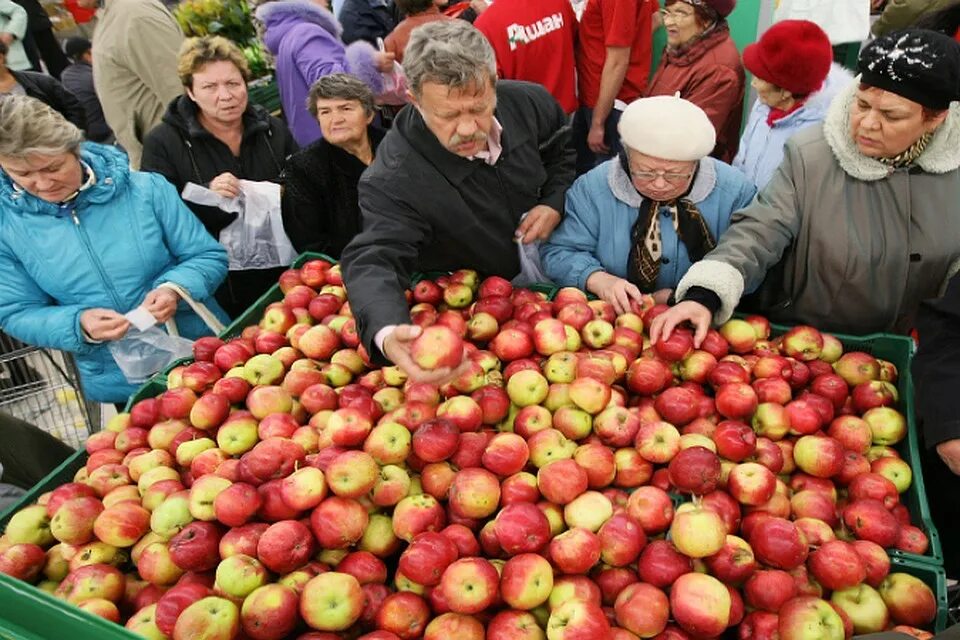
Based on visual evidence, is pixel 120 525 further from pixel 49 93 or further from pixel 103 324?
pixel 49 93

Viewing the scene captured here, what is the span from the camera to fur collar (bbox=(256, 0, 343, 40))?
4.30 metres

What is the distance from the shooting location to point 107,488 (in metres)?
1.93

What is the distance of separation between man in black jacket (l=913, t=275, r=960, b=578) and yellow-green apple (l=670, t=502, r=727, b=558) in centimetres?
74

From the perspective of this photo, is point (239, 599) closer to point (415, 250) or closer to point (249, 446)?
point (249, 446)

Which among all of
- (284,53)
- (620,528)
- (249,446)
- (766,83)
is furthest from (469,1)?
(620,528)

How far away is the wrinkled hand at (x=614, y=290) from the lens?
2438 mm

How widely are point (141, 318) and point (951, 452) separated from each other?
9.22 ft

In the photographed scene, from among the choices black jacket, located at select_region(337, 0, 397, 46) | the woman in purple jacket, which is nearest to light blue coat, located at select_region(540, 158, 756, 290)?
the woman in purple jacket

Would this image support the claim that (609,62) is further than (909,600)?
Yes

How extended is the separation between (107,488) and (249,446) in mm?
414

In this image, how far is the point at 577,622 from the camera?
1.37 metres

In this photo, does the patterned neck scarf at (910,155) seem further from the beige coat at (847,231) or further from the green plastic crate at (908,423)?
the green plastic crate at (908,423)

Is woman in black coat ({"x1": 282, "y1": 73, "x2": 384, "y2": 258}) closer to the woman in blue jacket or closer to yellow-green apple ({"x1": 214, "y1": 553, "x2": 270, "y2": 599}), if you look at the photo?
the woman in blue jacket

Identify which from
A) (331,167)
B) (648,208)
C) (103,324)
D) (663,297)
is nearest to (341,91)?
(331,167)
